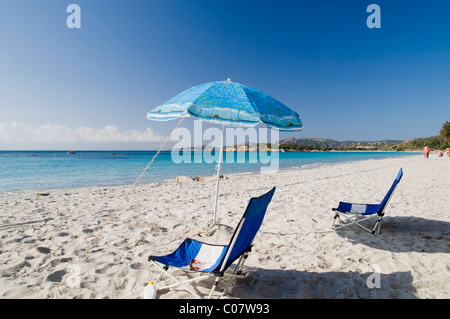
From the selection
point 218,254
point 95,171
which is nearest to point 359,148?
point 95,171

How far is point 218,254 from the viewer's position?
99.8 inches

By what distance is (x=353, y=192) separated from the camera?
25.1 ft

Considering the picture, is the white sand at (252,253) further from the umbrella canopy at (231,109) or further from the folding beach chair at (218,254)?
the umbrella canopy at (231,109)

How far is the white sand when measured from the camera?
7.65 feet

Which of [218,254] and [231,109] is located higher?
[231,109]

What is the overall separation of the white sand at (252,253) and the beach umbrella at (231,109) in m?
1.92

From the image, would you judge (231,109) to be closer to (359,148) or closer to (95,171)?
(95,171)

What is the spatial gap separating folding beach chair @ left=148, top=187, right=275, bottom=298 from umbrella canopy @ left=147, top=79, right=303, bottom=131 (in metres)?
0.99

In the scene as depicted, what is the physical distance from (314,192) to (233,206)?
3464 millimetres

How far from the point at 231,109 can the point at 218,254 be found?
1.79 metres

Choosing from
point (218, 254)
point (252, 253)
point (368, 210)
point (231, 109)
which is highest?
point (231, 109)

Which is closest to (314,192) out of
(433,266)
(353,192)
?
(353,192)

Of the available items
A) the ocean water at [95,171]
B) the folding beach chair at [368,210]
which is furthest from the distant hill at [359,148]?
the folding beach chair at [368,210]
